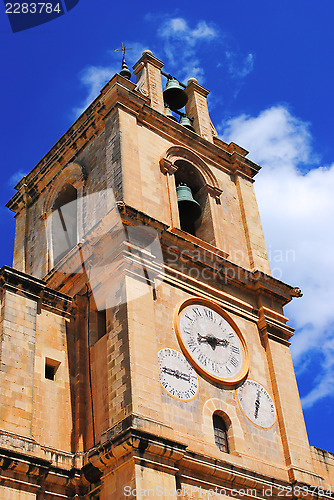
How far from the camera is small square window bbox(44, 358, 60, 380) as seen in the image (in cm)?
1927

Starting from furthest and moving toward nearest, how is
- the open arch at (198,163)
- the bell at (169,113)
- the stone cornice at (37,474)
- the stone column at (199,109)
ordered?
the stone column at (199,109) < the bell at (169,113) < the open arch at (198,163) < the stone cornice at (37,474)

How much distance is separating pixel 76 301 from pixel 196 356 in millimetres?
3513

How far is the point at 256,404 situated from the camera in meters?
20.7

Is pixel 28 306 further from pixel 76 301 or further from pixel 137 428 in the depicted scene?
pixel 137 428

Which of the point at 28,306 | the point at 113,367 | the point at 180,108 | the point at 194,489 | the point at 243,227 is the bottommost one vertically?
the point at 194,489

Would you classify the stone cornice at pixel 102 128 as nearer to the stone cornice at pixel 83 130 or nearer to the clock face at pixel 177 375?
the stone cornice at pixel 83 130

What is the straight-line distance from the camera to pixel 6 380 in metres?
17.5

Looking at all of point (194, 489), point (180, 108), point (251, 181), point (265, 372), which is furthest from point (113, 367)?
point (180, 108)

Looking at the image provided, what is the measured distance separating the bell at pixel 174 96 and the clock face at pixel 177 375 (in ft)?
41.7

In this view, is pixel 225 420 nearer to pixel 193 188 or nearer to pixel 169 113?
pixel 193 188

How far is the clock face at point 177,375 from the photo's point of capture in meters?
18.9

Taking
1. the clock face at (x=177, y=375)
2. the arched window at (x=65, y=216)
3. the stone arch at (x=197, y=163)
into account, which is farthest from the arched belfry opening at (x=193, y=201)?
the clock face at (x=177, y=375)

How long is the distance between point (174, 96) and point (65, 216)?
6.91 meters

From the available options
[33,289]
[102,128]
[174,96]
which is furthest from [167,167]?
[33,289]
